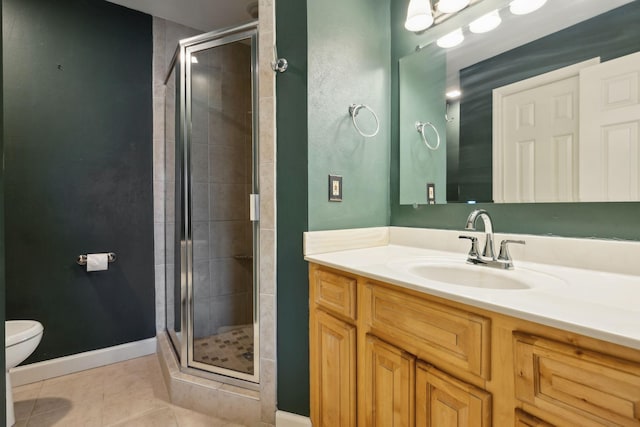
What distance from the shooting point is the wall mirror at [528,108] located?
95 centimetres

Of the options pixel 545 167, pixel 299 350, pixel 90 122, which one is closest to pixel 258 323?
pixel 299 350

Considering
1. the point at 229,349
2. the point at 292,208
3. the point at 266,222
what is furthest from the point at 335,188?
the point at 229,349

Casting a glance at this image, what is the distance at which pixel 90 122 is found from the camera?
199 cm

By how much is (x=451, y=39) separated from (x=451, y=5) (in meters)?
0.14

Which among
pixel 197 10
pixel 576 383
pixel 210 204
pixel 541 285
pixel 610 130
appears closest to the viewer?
pixel 576 383

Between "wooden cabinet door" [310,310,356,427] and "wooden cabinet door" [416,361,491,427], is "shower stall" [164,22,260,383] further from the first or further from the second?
"wooden cabinet door" [416,361,491,427]

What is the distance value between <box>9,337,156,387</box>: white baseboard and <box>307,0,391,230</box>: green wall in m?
1.81

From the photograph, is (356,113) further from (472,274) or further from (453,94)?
(472,274)

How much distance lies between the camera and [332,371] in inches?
45.0

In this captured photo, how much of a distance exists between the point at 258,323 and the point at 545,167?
1.41m

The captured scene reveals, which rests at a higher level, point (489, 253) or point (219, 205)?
point (219, 205)

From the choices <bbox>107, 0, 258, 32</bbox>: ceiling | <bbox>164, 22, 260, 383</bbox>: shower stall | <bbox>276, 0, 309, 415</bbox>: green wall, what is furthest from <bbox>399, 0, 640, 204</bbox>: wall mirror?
<bbox>107, 0, 258, 32</bbox>: ceiling

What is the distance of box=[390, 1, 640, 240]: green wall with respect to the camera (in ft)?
3.18

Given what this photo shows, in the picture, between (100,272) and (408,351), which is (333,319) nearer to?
(408,351)
